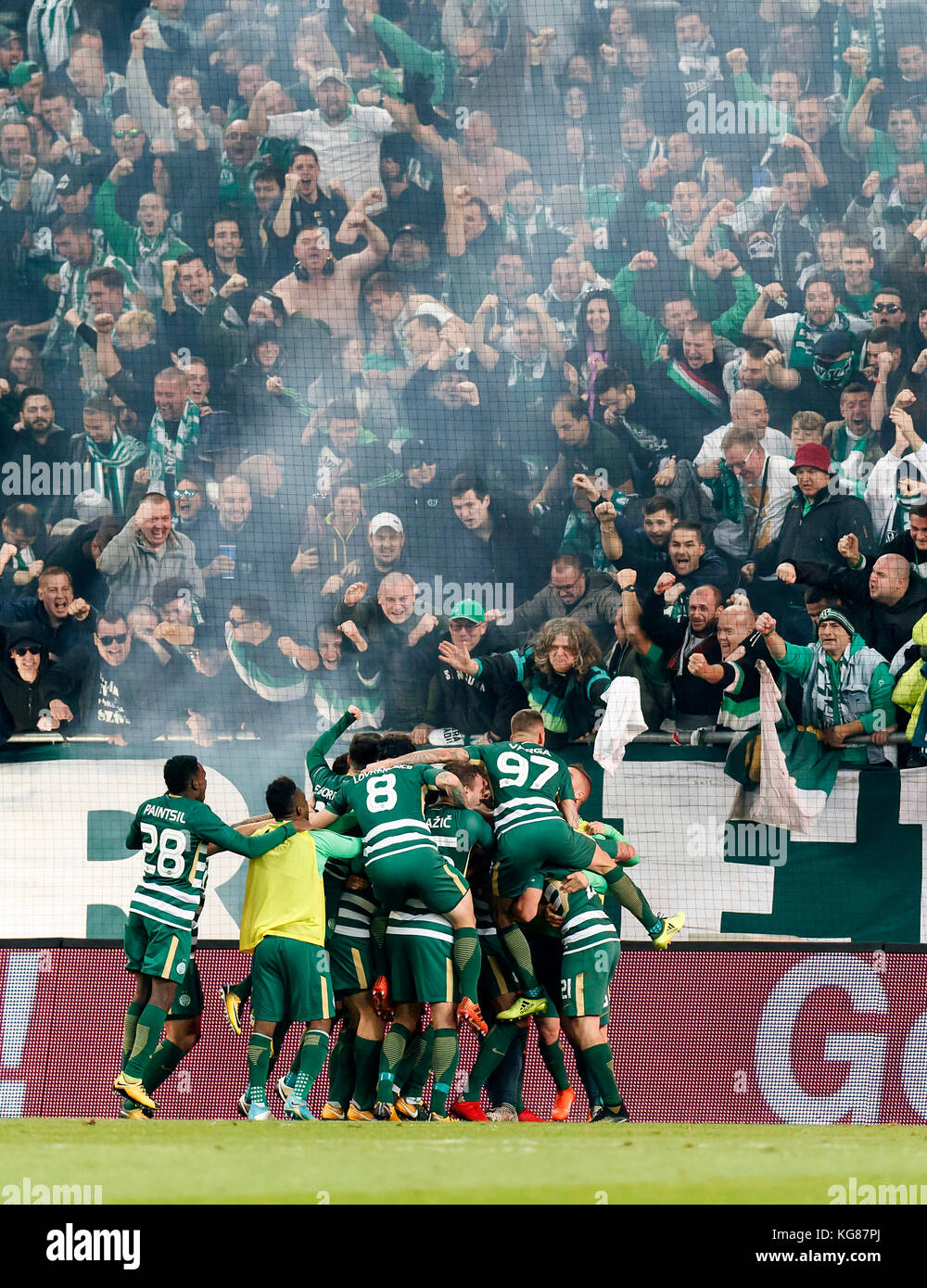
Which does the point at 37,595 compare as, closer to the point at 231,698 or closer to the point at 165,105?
the point at 231,698

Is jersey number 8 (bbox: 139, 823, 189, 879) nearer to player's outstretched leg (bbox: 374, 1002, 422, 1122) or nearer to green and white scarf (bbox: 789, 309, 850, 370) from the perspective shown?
player's outstretched leg (bbox: 374, 1002, 422, 1122)

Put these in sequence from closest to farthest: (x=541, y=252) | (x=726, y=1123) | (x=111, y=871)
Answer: (x=726, y=1123), (x=111, y=871), (x=541, y=252)

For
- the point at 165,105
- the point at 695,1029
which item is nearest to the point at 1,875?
the point at 695,1029

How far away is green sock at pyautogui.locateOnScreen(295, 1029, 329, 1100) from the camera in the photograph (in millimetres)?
5770

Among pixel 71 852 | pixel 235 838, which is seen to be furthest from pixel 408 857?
pixel 71 852

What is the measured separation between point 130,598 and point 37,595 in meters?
0.53

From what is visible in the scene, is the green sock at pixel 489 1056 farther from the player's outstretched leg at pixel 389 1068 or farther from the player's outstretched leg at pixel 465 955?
the player's outstretched leg at pixel 389 1068

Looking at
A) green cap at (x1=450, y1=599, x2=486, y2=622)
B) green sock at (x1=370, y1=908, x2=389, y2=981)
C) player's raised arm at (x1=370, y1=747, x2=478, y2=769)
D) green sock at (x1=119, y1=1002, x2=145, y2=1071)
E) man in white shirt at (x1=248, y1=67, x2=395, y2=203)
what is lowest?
green sock at (x1=119, y1=1002, x2=145, y2=1071)

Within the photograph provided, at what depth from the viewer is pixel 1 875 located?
8.27 metres

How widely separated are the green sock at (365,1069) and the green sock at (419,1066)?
0.39 feet

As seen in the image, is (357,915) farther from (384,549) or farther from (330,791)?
(384,549)

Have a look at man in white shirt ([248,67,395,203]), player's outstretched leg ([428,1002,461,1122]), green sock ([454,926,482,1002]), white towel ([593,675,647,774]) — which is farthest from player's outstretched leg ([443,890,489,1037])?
man in white shirt ([248,67,395,203])

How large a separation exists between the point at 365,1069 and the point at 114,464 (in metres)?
4.47

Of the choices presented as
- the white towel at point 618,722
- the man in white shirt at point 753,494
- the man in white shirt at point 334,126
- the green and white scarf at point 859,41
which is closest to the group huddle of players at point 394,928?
the white towel at point 618,722
